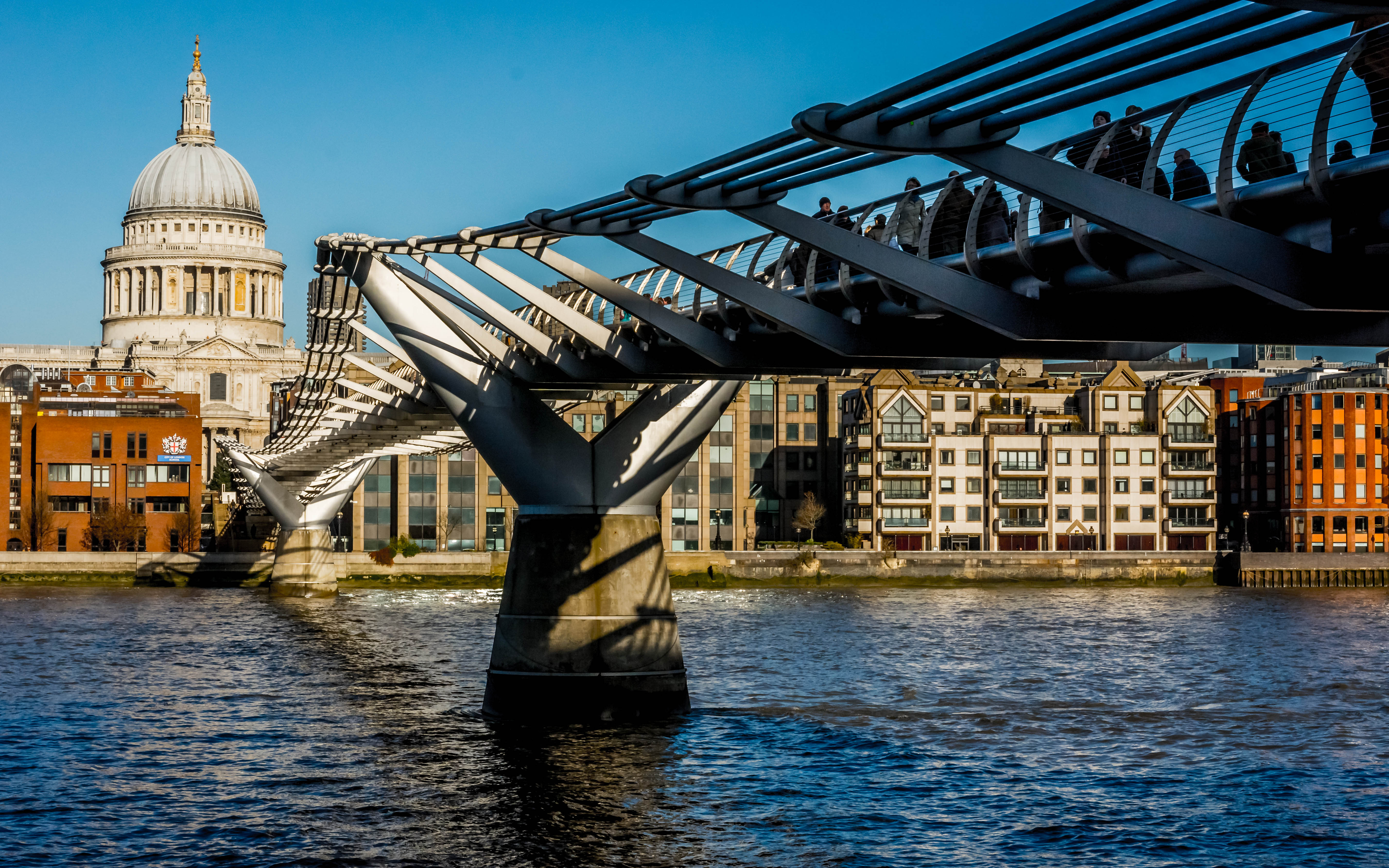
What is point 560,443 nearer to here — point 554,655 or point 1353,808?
point 554,655

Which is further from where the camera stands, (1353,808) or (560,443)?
(560,443)

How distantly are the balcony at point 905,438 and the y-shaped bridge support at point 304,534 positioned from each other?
32.8m

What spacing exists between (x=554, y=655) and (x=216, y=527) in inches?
4105

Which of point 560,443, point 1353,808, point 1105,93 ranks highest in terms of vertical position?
point 1105,93

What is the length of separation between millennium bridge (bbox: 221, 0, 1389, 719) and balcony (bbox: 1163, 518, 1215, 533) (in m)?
71.0

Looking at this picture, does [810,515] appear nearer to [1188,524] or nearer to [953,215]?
[1188,524]

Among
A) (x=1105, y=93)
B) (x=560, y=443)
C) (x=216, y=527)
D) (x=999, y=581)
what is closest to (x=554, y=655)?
(x=560, y=443)

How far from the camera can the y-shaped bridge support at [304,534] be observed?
277ft

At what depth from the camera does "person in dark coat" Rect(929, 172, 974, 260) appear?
2047 cm

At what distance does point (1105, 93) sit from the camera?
13.8 meters

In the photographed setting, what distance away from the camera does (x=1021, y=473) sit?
106250mm

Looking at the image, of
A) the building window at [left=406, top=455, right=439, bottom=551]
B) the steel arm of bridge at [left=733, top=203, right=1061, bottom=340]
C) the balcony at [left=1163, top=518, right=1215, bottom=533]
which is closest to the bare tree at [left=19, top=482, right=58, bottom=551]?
the building window at [left=406, top=455, right=439, bottom=551]

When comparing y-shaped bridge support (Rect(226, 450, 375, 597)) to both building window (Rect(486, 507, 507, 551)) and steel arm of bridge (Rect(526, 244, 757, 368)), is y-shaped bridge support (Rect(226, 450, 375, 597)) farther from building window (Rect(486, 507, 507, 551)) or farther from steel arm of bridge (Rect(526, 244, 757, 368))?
steel arm of bridge (Rect(526, 244, 757, 368))

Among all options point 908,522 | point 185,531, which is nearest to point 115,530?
point 185,531
